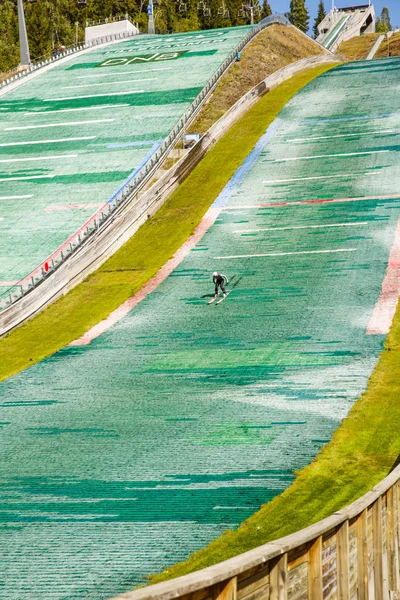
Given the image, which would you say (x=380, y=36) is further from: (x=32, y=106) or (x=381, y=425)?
(x=381, y=425)

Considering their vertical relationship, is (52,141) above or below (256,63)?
below

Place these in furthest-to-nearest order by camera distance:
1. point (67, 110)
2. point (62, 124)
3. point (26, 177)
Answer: point (67, 110), point (62, 124), point (26, 177)

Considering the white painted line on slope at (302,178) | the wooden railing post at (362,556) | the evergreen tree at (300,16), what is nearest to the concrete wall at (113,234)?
the white painted line on slope at (302,178)

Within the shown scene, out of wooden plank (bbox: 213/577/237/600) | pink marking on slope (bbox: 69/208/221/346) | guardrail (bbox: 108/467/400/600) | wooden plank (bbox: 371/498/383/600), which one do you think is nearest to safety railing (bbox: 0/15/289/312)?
pink marking on slope (bbox: 69/208/221/346)

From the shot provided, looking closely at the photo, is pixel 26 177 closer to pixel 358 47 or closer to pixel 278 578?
pixel 278 578

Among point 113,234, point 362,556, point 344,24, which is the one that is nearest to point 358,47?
point 344,24

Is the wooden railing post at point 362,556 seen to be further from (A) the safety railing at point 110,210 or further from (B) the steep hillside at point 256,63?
(B) the steep hillside at point 256,63

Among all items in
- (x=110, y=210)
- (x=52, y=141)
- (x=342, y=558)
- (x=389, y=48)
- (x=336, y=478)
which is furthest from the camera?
(x=389, y=48)
